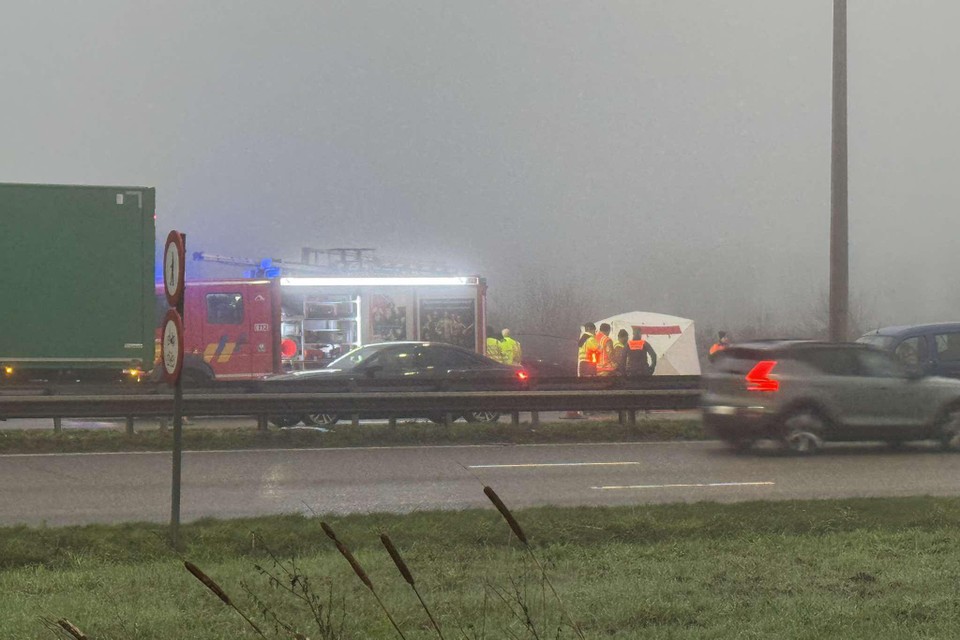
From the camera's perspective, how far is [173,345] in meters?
8.26

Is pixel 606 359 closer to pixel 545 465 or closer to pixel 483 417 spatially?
pixel 483 417

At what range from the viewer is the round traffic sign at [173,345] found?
816 centimetres

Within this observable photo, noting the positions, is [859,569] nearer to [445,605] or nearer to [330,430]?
[445,605]

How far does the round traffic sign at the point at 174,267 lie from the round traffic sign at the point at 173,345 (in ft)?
0.37

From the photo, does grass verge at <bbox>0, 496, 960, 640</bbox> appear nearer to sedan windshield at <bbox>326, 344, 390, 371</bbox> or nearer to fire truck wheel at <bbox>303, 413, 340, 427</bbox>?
fire truck wheel at <bbox>303, 413, 340, 427</bbox>

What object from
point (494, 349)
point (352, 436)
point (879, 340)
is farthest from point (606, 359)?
point (352, 436)

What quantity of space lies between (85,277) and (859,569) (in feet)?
47.1

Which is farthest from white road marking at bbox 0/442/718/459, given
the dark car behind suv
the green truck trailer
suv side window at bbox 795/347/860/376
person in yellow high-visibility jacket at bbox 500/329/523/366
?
person in yellow high-visibility jacket at bbox 500/329/523/366

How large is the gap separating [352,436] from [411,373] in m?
3.77

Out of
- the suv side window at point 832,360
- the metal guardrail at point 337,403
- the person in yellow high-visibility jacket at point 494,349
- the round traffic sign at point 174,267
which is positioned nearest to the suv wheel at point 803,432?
the suv side window at point 832,360

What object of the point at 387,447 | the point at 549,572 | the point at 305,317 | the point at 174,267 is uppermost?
the point at 174,267

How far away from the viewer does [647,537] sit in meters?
8.93

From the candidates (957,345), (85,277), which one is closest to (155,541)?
(85,277)

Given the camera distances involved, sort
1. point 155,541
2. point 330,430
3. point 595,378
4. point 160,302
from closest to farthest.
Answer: point 155,541, point 330,430, point 595,378, point 160,302
